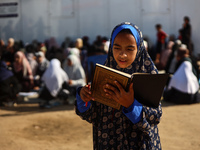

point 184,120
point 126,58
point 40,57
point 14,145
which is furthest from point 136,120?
point 40,57

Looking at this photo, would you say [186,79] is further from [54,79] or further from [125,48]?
[125,48]

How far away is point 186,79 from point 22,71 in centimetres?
393

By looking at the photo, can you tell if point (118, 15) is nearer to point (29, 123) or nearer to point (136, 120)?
point (29, 123)

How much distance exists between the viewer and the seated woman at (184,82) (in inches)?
250

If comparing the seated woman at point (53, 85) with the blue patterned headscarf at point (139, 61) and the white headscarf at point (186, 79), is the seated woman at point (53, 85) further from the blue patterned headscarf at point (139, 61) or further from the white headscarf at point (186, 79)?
the blue patterned headscarf at point (139, 61)

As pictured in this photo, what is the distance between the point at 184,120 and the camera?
5.06 meters

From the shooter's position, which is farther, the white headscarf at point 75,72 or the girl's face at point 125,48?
the white headscarf at point 75,72

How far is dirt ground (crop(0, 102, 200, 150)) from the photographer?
4.04 meters

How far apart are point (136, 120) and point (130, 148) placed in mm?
234

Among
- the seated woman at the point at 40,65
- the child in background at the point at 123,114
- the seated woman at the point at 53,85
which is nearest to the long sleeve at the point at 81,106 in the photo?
the child in background at the point at 123,114

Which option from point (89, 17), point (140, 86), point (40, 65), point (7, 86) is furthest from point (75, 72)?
point (89, 17)

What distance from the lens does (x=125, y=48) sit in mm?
1626

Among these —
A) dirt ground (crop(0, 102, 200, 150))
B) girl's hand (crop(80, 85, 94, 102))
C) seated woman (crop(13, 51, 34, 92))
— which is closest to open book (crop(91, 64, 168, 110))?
girl's hand (crop(80, 85, 94, 102))

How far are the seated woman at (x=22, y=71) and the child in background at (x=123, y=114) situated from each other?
606 cm
